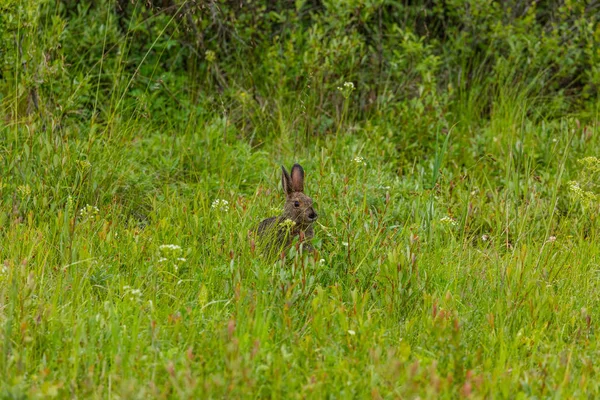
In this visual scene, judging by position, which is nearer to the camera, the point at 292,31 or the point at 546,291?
the point at 546,291

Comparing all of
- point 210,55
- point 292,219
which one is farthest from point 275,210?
point 210,55

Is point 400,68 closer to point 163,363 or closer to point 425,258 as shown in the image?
point 425,258

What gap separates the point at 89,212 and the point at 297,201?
4.05 feet

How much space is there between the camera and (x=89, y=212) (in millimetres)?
4664

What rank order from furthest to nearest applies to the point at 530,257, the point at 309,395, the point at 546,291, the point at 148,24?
the point at 148,24, the point at 530,257, the point at 546,291, the point at 309,395

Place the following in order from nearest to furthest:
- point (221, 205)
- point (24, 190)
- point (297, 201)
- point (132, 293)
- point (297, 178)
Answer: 1. point (132, 293)
2. point (24, 190)
3. point (221, 205)
4. point (297, 201)
5. point (297, 178)

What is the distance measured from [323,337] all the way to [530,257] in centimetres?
143

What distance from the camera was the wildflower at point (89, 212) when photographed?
4664 millimetres

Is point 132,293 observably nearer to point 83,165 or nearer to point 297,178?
point 83,165

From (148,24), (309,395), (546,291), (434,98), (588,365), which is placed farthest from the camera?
(148,24)

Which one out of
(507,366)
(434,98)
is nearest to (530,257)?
(507,366)

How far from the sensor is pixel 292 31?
7.69 m

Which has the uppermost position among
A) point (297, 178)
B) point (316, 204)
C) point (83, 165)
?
point (83, 165)

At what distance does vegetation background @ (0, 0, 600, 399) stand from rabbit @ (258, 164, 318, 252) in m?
0.12
